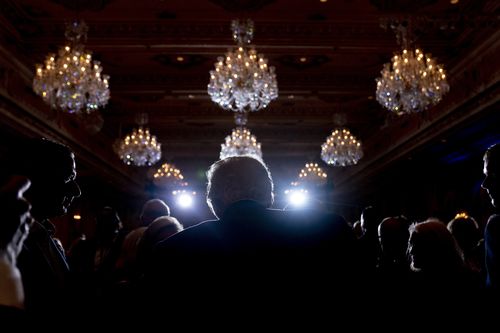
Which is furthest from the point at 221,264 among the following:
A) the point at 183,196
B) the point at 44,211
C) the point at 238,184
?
the point at 183,196

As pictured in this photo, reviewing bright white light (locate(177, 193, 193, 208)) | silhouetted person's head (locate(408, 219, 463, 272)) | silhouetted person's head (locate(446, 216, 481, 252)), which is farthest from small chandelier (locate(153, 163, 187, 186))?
silhouetted person's head (locate(408, 219, 463, 272))

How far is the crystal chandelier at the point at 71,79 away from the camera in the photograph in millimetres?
6504

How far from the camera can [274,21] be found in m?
7.91

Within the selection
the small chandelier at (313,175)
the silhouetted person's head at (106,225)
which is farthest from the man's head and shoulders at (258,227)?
the small chandelier at (313,175)

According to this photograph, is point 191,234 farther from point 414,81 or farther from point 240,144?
point 240,144

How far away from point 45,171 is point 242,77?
5323 millimetres

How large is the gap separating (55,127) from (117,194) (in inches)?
356

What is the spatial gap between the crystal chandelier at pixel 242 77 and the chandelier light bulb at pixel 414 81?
1.74 meters

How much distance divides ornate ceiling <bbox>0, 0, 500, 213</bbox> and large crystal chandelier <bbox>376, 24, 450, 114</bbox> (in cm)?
66

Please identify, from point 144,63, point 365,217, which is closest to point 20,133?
point 144,63

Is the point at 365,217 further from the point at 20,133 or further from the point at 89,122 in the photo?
the point at 89,122

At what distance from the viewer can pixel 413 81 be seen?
6.43m

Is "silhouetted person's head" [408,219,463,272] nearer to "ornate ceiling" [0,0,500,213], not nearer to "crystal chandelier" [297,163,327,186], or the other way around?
"ornate ceiling" [0,0,500,213]

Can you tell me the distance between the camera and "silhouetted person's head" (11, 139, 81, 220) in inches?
63.1
